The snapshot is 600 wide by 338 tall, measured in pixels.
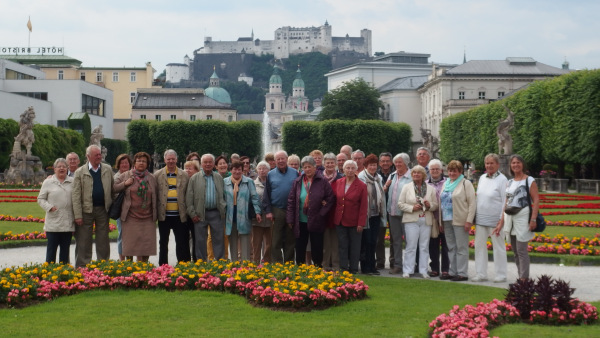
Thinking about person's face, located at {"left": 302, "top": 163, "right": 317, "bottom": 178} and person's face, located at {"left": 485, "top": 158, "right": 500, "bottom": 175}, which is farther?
person's face, located at {"left": 302, "top": 163, "right": 317, "bottom": 178}

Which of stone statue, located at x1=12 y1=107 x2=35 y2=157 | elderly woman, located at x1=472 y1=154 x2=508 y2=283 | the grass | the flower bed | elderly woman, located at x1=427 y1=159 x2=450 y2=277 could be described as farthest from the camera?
stone statue, located at x1=12 y1=107 x2=35 y2=157

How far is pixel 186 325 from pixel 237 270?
2.39 metres

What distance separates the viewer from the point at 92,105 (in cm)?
8556

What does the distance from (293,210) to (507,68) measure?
8076 cm

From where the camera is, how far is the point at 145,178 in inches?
507

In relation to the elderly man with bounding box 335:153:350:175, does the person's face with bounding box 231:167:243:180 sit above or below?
below

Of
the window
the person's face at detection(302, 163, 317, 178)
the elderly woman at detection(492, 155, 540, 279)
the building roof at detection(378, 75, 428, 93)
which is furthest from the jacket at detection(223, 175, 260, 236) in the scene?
the building roof at detection(378, 75, 428, 93)

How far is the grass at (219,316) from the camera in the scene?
873cm

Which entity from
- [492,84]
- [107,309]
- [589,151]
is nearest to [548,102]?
[589,151]

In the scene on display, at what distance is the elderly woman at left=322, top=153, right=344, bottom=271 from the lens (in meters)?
13.3

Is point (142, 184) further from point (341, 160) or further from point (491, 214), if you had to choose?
point (491, 214)

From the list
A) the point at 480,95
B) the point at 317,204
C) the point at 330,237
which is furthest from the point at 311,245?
the point at 480,95

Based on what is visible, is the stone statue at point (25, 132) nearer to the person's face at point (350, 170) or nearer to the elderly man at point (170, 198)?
the elderly man at point (170, 198)

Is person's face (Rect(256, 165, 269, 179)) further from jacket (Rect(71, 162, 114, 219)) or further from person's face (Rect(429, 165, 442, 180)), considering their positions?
person's face (Rect(429, 165, 442, 180))
